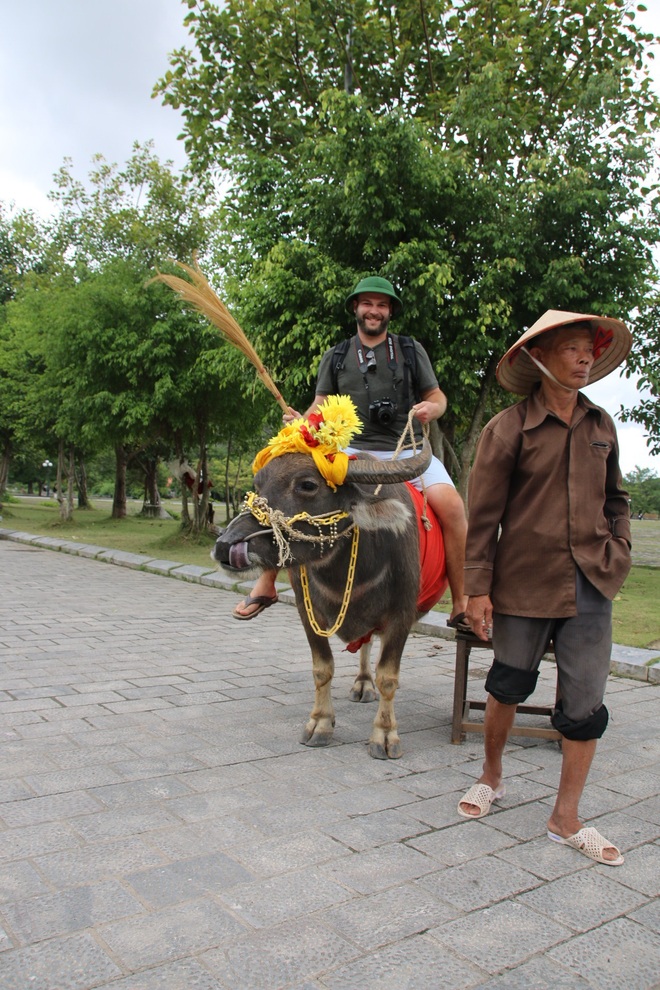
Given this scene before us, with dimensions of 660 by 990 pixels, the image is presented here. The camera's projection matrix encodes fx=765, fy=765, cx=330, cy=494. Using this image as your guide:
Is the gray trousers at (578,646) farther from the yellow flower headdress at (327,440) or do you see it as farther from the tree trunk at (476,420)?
the tree trunk at (476,420)

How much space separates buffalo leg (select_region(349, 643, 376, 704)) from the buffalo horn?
1784 mm

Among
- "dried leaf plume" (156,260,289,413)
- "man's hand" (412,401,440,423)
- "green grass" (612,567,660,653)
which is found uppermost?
"dried leaf plume" (156,260,289,413)

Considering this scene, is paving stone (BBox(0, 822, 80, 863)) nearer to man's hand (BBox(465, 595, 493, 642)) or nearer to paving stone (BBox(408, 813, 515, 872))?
paving stone (BBox(408, 813, 515, 872))

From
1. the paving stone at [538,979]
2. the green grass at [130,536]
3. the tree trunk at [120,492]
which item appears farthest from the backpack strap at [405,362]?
→ the tree trunk at [120,492]

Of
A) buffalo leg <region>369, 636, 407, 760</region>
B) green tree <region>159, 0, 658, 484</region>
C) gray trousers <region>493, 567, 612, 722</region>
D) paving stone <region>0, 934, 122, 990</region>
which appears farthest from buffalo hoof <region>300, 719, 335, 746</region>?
green tree <region>159, 0, 658, 484</region>

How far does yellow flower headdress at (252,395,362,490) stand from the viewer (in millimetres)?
3734

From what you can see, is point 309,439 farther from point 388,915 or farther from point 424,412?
point 388,915

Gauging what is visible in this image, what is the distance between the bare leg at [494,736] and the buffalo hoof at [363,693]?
1.76 meters

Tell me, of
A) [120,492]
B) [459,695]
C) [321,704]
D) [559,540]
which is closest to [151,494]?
[120,492]

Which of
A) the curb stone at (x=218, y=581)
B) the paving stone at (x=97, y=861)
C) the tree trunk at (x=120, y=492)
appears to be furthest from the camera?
the tree trunk at (x=120, y=492)

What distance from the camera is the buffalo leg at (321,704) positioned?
431 centimetres

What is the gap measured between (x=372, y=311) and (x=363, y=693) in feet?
8.39

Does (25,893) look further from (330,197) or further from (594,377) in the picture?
(330,197)

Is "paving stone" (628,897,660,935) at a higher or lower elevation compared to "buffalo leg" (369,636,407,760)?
lower
